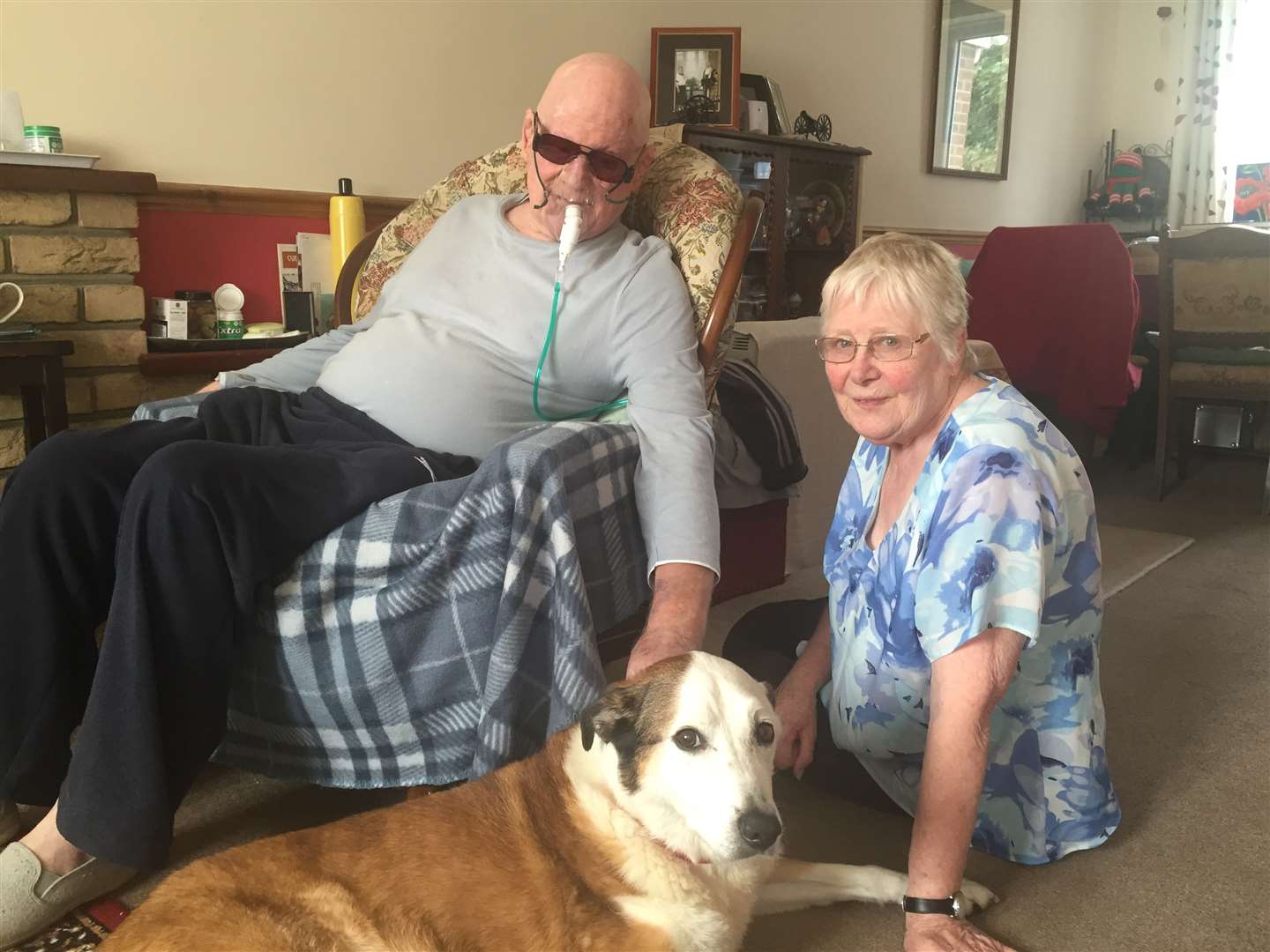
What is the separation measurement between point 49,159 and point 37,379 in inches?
22.3

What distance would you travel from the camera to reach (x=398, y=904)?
1056 millimetres

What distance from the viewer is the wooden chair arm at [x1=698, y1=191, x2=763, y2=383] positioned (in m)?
1.71

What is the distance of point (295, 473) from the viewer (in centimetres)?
135

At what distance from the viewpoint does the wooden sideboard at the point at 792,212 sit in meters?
4.29

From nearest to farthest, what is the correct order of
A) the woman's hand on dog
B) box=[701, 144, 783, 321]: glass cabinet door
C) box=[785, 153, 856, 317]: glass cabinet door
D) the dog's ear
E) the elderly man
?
the dog's ear
the elderly man
the woman's hand on dog
box=[701, 144, 783, 321]: glass cabinet door
box=[785, 153, 856, 317]: glass cabinet door

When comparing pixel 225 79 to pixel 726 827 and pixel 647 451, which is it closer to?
pixel 647 451

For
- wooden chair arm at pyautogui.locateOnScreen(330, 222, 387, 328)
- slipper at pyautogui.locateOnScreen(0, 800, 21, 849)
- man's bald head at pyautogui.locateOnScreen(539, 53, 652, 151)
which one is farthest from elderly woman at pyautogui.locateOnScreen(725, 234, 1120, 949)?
wooden chair arm at pyautogui.locateOnScreen(330, 222, 387, 328)

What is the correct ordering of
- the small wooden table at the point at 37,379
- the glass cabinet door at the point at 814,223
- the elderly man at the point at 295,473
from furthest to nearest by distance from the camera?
1. the glass cabinet door at the point at 814,223
2. the small wooden table at the point at 37,379
3. the elderly man at the point at 295,473

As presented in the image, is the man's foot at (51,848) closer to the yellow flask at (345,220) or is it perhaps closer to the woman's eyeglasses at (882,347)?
the woman's eyeglasses at (882,347)

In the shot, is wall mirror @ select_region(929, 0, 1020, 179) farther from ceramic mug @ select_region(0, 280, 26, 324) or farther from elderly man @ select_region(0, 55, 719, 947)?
ceramic mug @ select_region(0, 280, 26, 324)

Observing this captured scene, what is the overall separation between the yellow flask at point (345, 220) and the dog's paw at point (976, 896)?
7.71 feet

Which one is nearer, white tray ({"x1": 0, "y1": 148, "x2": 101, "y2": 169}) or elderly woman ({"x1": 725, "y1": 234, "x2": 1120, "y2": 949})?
elderly woman ({"x1": 725, "y1": 234, "x2": 1120, "y2": 949})

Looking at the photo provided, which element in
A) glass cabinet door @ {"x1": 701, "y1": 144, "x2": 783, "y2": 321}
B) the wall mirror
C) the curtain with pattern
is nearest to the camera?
glass cabinet door @ {"x1": 701, "y1": 144, "x2": 783, "y2": 321}

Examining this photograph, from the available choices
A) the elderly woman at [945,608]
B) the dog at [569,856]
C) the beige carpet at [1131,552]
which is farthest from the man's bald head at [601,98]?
the beige carpet at [1131,552]
